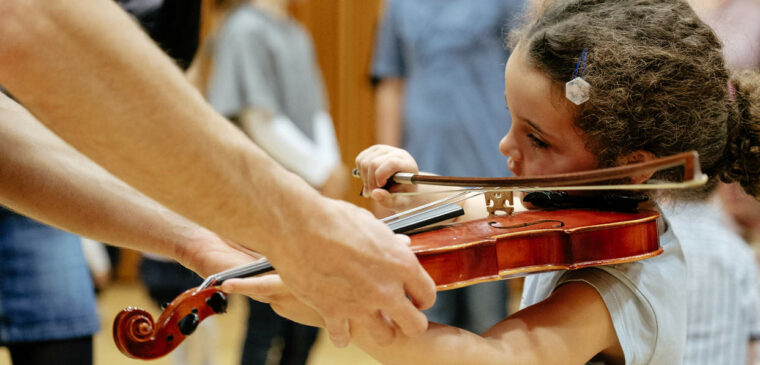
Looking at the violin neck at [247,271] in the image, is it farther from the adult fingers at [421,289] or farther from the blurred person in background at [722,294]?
the blurred person in background at [722,294]

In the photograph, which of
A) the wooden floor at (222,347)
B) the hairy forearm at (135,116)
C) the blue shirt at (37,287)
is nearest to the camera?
the hairy forearm at (135,116)

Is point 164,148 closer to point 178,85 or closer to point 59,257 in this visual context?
point 178,85

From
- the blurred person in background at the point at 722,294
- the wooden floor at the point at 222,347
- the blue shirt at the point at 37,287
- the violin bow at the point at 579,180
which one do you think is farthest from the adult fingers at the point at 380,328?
the wooden floor at the point at 222,347

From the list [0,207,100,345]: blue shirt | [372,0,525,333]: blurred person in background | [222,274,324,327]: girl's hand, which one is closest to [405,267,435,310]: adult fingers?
[222,274,324,327]: girl's hand

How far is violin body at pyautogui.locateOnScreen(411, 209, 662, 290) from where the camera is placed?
0.86 metres

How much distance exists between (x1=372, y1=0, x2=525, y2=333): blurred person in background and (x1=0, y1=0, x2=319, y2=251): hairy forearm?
1.43 meters

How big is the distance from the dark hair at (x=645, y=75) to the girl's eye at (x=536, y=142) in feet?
0.20

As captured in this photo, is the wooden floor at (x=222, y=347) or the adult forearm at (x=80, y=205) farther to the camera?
the wooden floor at (x=222, y=347)

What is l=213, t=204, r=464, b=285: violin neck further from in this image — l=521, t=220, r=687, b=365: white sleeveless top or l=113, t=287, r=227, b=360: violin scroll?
l=521, t=220, r=687, b=365: white sleeveless top

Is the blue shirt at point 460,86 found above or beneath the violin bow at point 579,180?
above

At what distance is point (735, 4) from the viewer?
225 cm

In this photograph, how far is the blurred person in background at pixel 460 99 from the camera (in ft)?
7.06

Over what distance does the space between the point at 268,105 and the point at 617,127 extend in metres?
1.59

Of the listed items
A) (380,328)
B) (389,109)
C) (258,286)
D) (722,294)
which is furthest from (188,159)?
(389,109)
